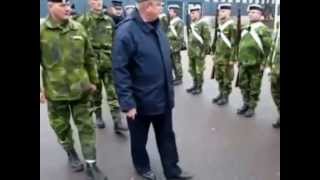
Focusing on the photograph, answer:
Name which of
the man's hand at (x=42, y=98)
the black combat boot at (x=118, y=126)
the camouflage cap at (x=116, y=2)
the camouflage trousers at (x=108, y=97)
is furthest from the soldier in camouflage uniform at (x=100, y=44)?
the man's hand at (x=42, y=98)

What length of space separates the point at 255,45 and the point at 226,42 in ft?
2.79

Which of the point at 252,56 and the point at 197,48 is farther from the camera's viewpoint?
the point at 197,48

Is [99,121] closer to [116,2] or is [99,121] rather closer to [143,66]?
[116,2]

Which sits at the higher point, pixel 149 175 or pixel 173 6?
pixel 173 6

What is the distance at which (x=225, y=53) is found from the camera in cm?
710

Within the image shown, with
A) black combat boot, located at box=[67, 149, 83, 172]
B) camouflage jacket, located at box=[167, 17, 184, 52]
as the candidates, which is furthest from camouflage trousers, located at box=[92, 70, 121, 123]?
camouflage jacket, located at box=[167, 17, 184, 52]

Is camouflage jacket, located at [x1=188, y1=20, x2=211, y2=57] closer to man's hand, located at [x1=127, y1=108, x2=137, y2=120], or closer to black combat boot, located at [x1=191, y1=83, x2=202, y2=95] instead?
black combat boot, located at [x1=191, y1=83, x2=202, y2=95]

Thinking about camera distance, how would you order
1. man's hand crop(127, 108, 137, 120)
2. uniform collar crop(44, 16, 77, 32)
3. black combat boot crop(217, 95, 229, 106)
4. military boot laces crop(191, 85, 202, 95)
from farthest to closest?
military boot laces crop(191, 85, 202, 95), black combat boot crop(217, 95, 229, 106), uniform collar crop(44, 16, 77, 32), man's hand crop(127, 108, 137, 120)

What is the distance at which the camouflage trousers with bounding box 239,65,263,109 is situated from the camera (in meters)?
6.41

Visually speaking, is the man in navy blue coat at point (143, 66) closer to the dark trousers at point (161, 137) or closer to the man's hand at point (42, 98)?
the dark trousers at point (161, 137)

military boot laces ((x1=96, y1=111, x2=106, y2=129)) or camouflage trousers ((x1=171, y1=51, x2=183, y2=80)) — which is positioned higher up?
camouflage trousers ((x1=171, y1=51, x2=183, y2=80))

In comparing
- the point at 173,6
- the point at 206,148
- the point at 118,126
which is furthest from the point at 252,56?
the point at 173,6
